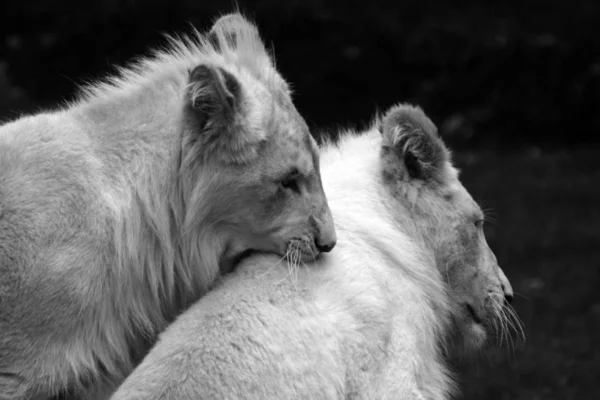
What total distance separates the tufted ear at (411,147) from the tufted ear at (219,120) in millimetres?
932

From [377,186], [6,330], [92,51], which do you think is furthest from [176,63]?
[92,51]

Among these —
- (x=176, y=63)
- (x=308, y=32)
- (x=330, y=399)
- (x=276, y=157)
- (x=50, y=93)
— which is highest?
(x=308, y=32)

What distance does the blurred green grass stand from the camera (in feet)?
31.2

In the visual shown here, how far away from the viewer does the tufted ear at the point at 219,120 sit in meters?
5.81

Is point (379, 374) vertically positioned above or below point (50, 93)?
below

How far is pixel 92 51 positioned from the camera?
15516mm

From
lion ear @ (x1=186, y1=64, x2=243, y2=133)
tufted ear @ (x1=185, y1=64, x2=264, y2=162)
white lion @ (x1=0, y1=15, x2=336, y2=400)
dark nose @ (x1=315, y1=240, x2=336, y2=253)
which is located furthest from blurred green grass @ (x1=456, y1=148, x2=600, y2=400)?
lion ear @ (x1=186, y1=64, x2=243, y2=133)

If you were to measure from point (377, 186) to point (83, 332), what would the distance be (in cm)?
191

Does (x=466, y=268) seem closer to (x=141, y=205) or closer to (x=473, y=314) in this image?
(x=473, y=314)

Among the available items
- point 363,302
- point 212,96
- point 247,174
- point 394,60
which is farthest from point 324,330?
point 394,60

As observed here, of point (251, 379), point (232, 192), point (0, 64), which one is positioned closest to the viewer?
point (251, 379)

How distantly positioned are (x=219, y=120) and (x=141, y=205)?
603 mm

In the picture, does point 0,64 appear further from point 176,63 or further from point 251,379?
point 251,379

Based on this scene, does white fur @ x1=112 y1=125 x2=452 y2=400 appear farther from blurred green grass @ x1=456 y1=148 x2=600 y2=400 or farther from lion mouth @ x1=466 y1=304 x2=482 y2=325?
blurred green grass @ x1=456 y1=148 x2=600 y2=400
